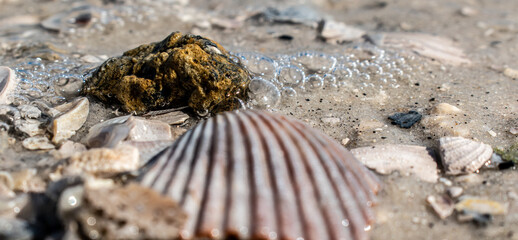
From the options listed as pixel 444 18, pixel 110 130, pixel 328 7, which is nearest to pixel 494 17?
pixel 444 18

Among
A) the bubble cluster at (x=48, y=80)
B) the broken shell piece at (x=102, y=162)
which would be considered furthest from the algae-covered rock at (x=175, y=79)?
the broken shell piece at (x=102, y=162)

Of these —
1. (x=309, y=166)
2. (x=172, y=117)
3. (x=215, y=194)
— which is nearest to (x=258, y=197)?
(x=215, y=194)

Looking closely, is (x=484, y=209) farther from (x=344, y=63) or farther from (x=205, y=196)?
(x=344, y=63)

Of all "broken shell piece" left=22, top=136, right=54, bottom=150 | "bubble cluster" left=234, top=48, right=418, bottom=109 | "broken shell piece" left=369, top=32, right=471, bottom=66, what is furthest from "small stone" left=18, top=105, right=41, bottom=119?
"broken shell piece" left=369, top=32, right=471, bottom=66

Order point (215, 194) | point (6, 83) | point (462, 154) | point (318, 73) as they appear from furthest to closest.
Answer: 1. point (318, 73)
2. point (6, 83)
3. point (462, 154)
4. point (215, 194)

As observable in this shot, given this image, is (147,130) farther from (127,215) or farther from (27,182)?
(127,215)
